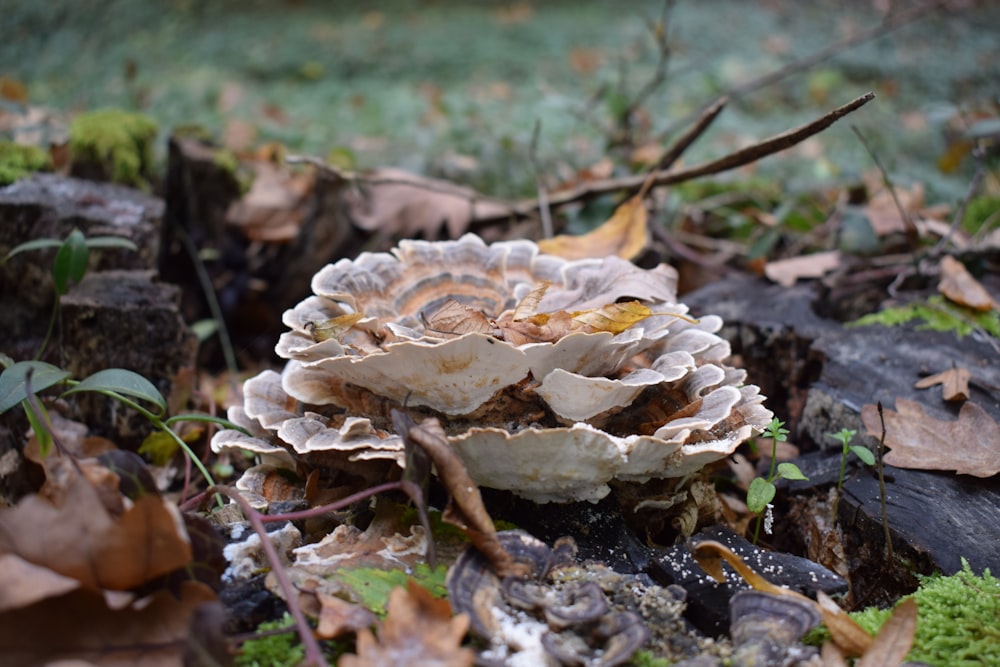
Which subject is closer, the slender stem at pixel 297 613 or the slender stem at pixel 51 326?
the slender stem at pixel 297 613

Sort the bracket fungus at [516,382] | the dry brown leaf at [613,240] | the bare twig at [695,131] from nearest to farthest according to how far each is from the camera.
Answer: the bracket fungus at [516,382] < the bare twig at [695,131] < the dry brown leaf at [613,240]

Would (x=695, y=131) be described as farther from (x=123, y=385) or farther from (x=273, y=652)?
(x=273, y=652)

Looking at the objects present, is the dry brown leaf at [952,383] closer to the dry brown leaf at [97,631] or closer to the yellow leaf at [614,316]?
the yellow leaf at [614,316]

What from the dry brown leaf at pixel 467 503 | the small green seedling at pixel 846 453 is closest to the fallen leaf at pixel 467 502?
the dry brown leaf at pixel 467 503

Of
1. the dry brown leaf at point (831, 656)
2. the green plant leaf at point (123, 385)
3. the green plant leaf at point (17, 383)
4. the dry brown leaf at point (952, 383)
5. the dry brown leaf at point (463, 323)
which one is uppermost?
the dry brown leaf at point (463, 323)

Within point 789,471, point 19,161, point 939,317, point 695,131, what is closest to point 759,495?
point 789,471

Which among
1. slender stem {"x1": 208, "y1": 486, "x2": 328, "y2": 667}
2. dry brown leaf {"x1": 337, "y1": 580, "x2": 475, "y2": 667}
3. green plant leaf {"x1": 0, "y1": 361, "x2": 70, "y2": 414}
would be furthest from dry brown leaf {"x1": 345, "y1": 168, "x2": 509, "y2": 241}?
dry brown leaf {"x1": 337, "y1": 580, "x2": 475, "y2": 667}

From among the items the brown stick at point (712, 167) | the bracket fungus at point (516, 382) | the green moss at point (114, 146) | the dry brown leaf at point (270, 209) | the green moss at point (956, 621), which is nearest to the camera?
the green moss at point (956, 621)
